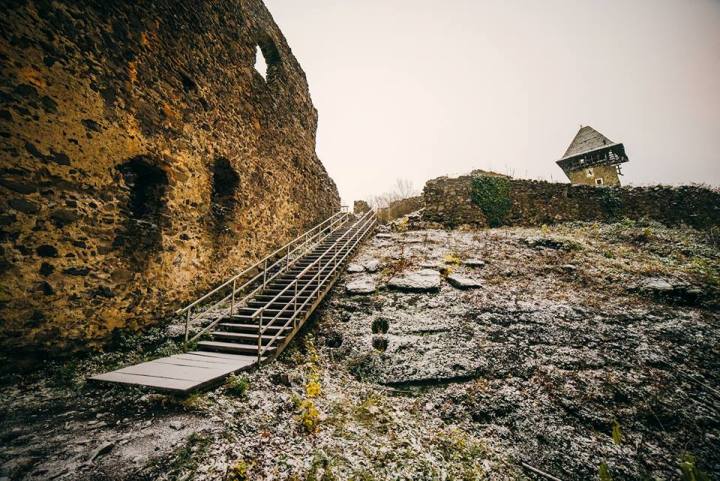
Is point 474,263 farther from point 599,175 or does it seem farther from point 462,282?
point 599,175

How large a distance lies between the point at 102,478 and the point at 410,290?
5128 millimetres

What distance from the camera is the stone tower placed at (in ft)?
77.6

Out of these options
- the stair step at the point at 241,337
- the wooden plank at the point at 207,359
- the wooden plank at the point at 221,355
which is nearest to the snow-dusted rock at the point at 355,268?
Answer: the stair step at the point at 241,337

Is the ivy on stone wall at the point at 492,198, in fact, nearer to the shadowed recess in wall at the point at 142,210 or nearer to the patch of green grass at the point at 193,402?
the shadowed recess in wall at the point at 142,210

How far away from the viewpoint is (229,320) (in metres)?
5.32

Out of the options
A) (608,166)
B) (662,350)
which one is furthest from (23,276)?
(608,166)

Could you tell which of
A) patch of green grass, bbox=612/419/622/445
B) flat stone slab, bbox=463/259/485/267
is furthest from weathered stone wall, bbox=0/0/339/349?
patch of green grass, bbox=612/419/622/445

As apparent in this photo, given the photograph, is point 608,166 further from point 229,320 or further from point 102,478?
point 102,478

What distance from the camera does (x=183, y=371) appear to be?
3.46m

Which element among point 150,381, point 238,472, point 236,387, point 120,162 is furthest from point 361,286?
point 120,162

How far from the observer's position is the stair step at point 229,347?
4.32 meters

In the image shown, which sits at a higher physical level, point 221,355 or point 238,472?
point 221,355

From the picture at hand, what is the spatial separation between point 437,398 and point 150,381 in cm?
354

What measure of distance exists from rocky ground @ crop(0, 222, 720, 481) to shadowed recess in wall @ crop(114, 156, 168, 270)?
1400 millimetres
